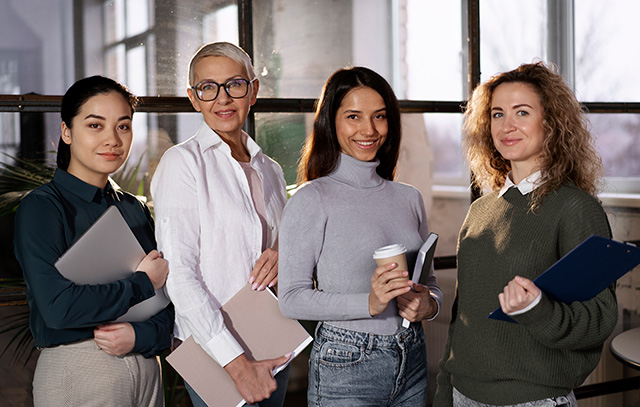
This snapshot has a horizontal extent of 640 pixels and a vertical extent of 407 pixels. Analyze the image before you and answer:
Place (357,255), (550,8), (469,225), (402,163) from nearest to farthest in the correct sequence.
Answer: (357,255)
(469,225)
(402,163)
(550,8)

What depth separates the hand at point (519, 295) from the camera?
4.35 feet

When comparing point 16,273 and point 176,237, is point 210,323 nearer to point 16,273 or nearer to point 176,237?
point 176,237

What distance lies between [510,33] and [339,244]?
174 centimetres

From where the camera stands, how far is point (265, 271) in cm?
163

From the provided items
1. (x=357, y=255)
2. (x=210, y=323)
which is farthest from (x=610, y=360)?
(x=210, y=323)

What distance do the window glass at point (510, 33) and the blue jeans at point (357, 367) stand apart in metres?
1.56

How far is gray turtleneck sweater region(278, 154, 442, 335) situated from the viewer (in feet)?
5.02

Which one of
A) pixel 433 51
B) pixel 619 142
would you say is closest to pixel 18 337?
pixel 433 51

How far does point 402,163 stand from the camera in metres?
2.59

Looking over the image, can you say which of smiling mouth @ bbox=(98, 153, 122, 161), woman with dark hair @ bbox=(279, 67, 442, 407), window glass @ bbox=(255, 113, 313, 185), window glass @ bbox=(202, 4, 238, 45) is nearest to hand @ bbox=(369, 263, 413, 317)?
woman with dark hair @ bbox=(279, 67, 442, 407)

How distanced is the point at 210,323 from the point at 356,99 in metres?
0.69

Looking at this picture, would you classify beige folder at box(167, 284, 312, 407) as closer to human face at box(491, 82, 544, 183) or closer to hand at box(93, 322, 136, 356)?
hand at box(93, 322, 136, 356)

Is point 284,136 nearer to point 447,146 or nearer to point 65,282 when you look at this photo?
point 447,146

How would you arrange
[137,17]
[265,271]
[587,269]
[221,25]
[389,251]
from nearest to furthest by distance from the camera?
[587,269], [389,251], [265,271], [137,17], [221,25]
